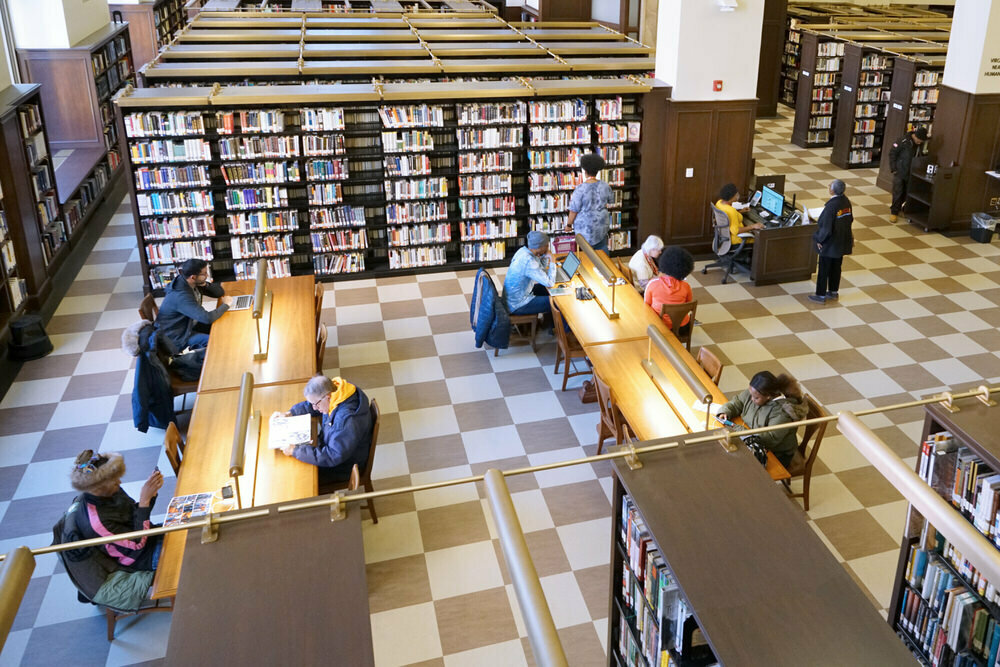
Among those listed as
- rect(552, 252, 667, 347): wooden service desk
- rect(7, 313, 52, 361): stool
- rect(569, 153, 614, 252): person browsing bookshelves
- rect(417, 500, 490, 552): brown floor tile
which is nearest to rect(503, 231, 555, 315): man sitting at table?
rect(552, 252, 667, 347): wooden service desk

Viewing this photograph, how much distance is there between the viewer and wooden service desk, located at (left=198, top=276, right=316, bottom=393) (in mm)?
5652

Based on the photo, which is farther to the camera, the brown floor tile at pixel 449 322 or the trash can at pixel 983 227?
the trash can at pixel 983 227

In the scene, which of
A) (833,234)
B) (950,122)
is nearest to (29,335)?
(833,234)

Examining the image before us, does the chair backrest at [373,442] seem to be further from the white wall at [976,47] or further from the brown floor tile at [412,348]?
the white wall at [976,47]

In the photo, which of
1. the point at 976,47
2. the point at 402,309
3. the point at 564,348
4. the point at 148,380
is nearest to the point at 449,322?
the point at 402,309

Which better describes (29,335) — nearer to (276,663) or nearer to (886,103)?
(276,663)

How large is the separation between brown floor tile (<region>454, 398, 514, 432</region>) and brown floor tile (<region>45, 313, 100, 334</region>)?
371cm

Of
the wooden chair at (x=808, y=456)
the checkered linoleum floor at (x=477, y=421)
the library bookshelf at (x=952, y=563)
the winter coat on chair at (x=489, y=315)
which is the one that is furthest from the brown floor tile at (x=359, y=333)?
the library bookshelf at (x=952, y=563)

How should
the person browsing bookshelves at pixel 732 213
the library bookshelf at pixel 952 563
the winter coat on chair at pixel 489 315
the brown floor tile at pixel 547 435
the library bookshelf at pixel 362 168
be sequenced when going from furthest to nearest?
the person browsing bookshelves at pixel 732 213
the library bookshelf at pixel 362 168
the winter coat on chair at pixel 489 315
the brown floor tile at pixel 547 435
the library bookshelf at pixel 952 563

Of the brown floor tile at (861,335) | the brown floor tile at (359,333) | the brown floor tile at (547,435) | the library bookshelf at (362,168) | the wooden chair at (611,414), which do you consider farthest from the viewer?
the library bookshelf at (362,168)

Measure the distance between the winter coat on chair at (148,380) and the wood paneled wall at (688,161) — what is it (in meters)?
5.46

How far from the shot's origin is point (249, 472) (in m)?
4.59

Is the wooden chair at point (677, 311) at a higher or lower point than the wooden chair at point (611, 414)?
higher

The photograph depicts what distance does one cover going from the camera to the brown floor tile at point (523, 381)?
22.7 ft
